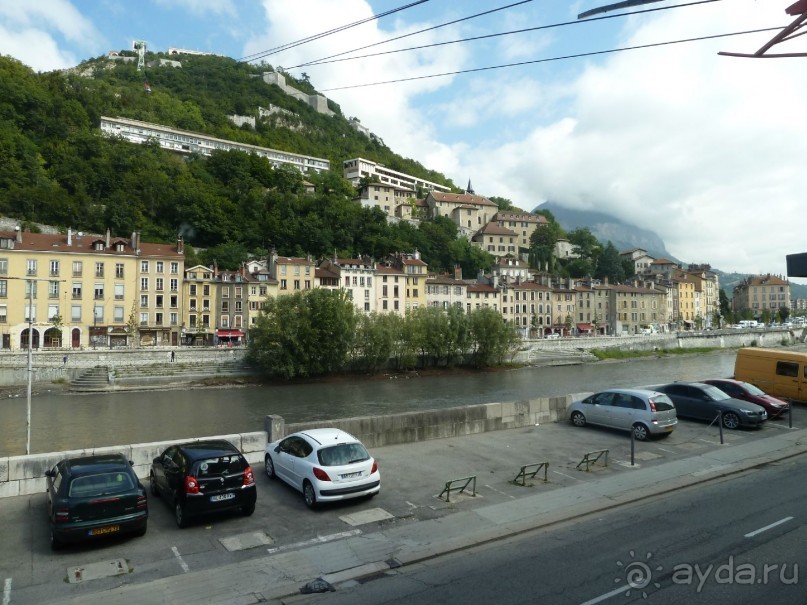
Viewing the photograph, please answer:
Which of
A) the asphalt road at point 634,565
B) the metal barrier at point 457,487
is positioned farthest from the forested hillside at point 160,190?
the asphalt road at point 634,565

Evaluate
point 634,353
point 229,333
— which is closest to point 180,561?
point 229,333

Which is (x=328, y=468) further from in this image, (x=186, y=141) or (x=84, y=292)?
(x=186, y=141)

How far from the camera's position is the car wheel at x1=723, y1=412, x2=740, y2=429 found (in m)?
18.0

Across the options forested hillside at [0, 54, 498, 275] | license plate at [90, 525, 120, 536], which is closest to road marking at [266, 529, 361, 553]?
license plate at [90, 525, 120, 536]

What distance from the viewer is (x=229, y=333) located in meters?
68.7

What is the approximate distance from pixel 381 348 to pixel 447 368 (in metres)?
9.61

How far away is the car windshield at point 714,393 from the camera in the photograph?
18.8 meters

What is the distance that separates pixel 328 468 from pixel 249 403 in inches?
1405

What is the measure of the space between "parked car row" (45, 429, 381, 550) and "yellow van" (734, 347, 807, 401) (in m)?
19.0

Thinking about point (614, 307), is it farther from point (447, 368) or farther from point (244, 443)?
point (244, 443)

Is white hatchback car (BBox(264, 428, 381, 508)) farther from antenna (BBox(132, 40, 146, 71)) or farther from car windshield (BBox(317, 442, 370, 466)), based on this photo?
antenna (BBox(132, 40, 146, 71))

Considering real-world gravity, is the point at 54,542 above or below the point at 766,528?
above

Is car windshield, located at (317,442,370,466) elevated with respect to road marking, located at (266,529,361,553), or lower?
elevated

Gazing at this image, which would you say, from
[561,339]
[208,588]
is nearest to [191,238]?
[561,339]
